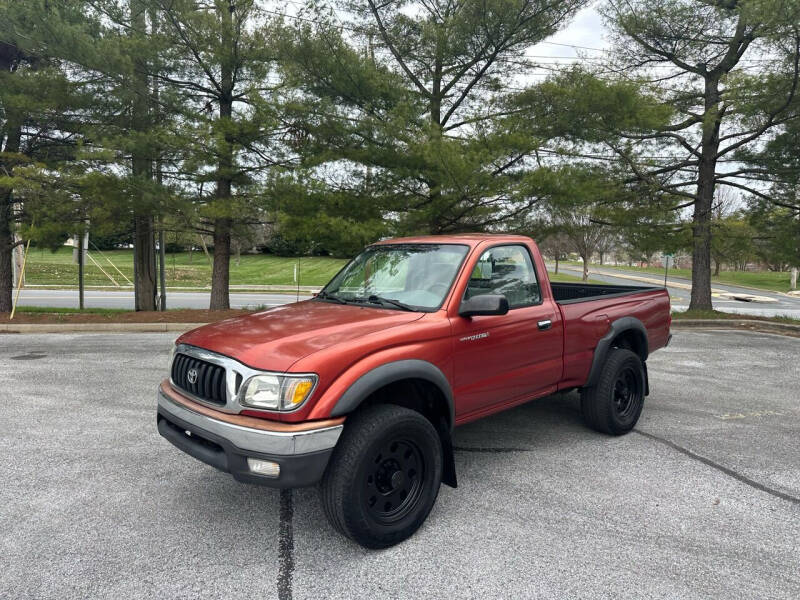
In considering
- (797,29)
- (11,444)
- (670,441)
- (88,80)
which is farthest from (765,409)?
(88,80)

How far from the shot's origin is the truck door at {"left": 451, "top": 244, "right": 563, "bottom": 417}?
138 inches

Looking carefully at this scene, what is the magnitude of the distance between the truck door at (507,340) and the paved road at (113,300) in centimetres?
1592

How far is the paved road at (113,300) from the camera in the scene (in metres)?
20.3

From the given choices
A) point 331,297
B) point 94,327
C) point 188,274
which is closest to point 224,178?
point 94,327

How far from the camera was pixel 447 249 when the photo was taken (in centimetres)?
396

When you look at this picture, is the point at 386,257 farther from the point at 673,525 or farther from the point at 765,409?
the point at 765,409

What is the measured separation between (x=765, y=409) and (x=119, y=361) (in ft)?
28.3

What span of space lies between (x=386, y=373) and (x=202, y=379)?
108 cm

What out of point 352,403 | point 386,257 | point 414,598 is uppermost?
point 386,257

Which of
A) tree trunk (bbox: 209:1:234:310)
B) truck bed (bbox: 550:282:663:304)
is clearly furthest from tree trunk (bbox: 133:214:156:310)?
truck bed (bbox: 550:282:663:304)

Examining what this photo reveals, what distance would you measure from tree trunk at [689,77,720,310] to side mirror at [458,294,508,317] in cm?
1233

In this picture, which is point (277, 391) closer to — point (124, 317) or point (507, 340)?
point (507, 340)

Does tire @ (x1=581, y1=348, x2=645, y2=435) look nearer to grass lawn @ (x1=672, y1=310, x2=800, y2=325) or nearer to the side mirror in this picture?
the side mirror

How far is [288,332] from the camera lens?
3111mm
